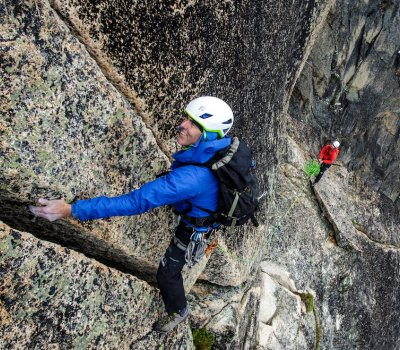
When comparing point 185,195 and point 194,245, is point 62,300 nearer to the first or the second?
point 185,195

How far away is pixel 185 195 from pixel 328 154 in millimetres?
14961

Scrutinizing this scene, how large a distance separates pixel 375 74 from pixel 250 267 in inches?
556

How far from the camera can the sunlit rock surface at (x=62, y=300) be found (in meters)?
4.75

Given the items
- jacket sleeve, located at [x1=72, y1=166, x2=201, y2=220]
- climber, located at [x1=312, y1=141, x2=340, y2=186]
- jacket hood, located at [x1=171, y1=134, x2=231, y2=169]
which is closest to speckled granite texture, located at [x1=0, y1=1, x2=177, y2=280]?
jacket sleeve, located at [x1=72, y1=166, x2=201, y2=220]

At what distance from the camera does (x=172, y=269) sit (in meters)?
6.79

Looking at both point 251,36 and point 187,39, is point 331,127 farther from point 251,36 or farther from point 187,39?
point 187,39

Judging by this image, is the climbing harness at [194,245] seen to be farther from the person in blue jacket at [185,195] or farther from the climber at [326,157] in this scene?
the climber at [326,157]

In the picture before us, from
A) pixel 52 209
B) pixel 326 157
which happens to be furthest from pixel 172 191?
pixel 326 157

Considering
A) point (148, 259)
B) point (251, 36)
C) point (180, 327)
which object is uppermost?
point (251, 36)

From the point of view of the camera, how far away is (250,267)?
34.6ft

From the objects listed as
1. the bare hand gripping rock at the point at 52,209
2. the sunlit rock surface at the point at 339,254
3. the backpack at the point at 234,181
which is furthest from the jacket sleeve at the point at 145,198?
the sunlit rock surface at the point at 339,254

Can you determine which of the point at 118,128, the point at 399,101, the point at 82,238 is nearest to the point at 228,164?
the point at 118,128

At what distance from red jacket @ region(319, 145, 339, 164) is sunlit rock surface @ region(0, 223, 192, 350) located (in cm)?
1397

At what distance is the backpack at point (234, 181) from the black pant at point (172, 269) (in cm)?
87
